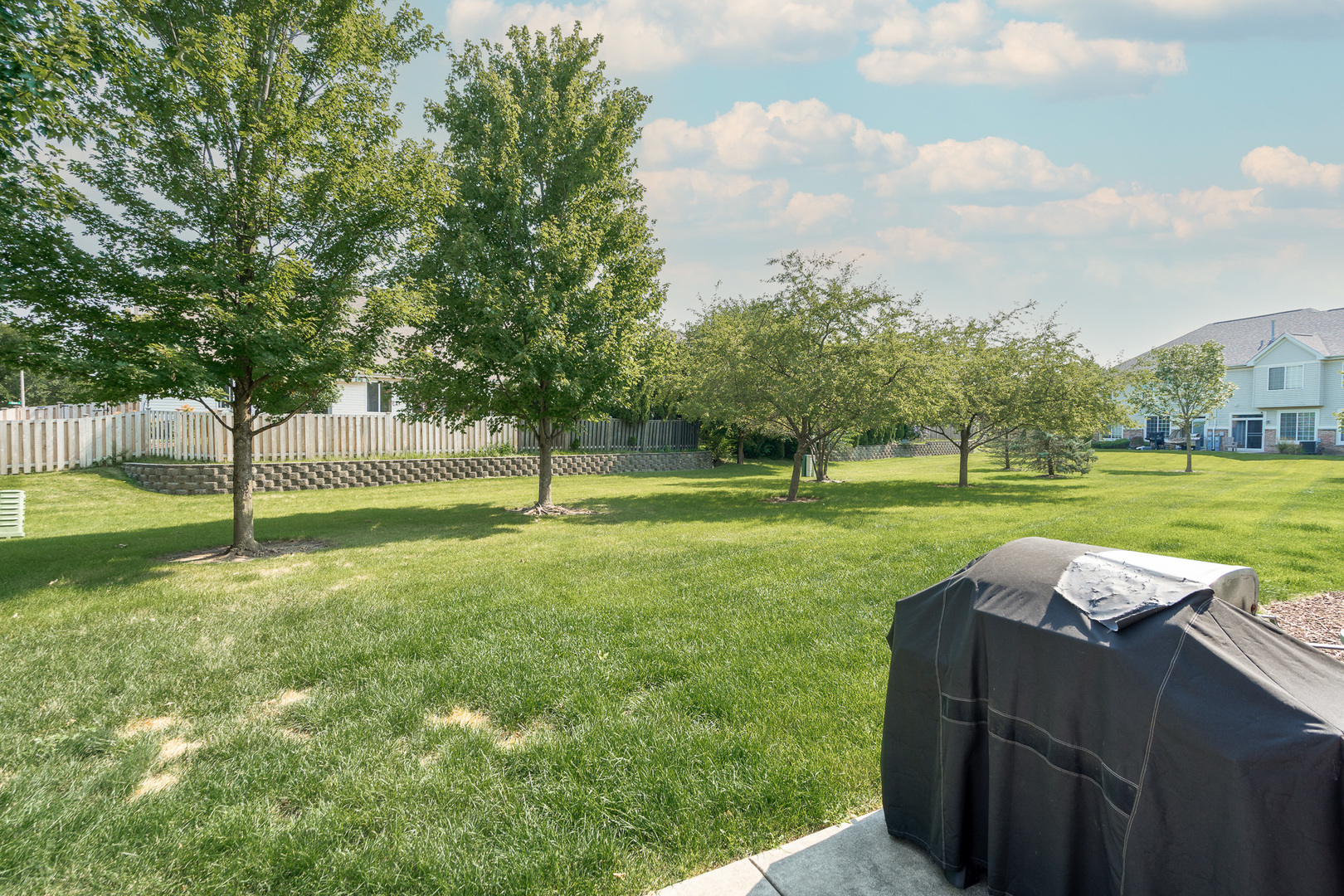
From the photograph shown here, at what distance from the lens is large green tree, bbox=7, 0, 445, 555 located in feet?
23.9

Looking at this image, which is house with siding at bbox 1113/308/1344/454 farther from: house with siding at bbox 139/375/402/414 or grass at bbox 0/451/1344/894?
house with siding at bbox 139/375/402/414

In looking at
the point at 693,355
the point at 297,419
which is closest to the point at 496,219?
the point at 297,419

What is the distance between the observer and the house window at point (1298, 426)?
1478 inches

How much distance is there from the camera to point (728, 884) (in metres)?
2.40

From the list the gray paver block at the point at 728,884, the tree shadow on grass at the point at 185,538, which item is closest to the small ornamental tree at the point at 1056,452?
the tree shadow on grass at the point at 185,538

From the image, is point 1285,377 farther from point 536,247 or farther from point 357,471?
point 357,471

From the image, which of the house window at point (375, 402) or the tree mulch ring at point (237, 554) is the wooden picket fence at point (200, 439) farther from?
the tree mulch ring at point (237, 554)

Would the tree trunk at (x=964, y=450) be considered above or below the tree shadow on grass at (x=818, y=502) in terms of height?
above

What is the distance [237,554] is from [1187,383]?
115 feet

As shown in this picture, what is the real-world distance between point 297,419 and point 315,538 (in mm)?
9200

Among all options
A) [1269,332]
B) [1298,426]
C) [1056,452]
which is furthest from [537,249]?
[1269,332]

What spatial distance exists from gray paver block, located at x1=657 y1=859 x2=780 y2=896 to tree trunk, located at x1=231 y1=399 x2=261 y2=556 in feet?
28.8

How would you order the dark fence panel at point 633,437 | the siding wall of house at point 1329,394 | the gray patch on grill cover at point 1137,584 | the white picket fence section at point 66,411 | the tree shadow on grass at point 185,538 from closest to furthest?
the gray patch on grill cover at point 1137,584 → the tree shadow on grass at point 185,538 → the white picket fence section at point 66,411 → the dark fence panel at point 633,437 → the siding wall of house at point 1329,394

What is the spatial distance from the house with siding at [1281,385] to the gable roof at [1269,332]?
42 millimetres
